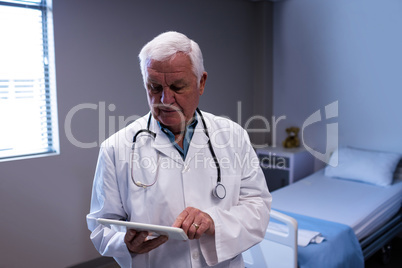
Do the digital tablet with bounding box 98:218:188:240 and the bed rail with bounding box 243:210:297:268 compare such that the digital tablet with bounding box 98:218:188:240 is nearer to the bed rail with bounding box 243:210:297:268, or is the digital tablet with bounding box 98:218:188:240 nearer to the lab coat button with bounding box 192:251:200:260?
the lab coat button with bounding box 192:251:200:260

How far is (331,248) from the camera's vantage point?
198 centimetres

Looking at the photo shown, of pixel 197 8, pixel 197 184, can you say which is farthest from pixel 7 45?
pixel 197 184

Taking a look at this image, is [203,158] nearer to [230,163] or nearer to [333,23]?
[230,163]

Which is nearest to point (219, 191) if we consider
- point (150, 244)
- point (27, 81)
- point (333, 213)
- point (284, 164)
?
point (150, 244)

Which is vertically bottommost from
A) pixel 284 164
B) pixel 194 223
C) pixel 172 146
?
pixel 284 164

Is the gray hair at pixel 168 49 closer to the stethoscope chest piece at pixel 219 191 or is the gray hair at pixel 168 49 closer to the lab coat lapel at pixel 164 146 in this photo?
the lab coat lapel at pixel 164 146

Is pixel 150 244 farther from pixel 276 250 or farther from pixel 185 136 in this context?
pixel 276 250

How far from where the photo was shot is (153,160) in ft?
3.83

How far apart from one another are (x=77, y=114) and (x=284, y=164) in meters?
1.86

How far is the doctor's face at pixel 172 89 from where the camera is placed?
1.08 m

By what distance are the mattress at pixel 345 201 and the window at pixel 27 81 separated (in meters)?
1.65

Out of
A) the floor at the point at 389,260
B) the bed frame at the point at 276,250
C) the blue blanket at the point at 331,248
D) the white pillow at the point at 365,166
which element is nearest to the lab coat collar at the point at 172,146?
the bed frame at the point at 276,250

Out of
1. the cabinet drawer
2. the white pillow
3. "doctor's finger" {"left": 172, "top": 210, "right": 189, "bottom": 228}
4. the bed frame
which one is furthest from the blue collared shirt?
the cabinet drawer

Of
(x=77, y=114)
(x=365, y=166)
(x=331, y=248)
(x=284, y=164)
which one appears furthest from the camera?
(x=284, y=164)
